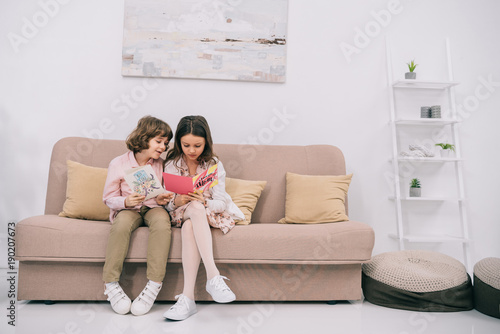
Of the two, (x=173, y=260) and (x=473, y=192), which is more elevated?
(x=473, y=192)

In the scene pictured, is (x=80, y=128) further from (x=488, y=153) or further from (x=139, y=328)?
(x=488, y=153)

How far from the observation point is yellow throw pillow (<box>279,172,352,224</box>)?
2299 millimetres

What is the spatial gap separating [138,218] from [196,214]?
32cm

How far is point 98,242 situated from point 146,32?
1677mm

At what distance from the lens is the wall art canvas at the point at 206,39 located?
9.34 ft

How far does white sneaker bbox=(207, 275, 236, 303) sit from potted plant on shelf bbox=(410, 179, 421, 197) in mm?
1759

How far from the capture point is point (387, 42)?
3.03 m

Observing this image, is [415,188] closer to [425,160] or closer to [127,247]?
[425,160]

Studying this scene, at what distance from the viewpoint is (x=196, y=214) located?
1910mm

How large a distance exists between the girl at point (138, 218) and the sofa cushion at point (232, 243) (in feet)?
0.24

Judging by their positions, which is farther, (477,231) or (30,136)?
(477,231)

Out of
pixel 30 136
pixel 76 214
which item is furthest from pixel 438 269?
pixel 30 136

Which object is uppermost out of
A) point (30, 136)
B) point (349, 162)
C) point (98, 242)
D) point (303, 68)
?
point (303, 68)

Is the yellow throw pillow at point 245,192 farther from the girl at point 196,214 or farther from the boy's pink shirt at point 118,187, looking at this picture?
the boy's pink shirt at point 118,187
